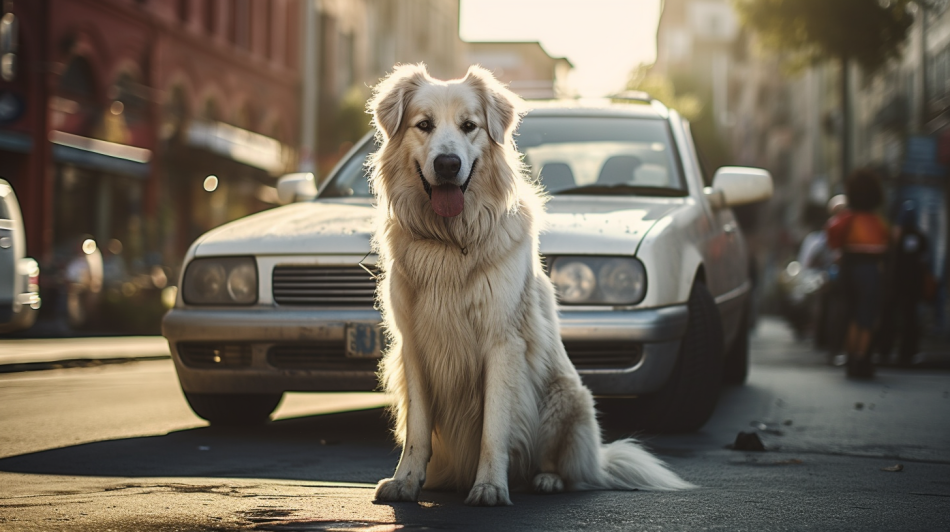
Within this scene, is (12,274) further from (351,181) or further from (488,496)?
(488,496)

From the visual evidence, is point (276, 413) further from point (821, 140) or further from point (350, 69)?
point (821, 140)

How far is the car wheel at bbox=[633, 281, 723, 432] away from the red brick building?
16.8 metres

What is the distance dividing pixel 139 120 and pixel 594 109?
22580mm

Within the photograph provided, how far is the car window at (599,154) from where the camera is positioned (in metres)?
7.16

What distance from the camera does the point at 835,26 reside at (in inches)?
858

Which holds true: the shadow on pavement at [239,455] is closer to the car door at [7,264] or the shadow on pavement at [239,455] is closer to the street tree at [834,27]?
the car door at [7,264]

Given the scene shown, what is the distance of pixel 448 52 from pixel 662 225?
60.1 metres

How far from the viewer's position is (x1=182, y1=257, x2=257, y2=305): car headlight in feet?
20.8

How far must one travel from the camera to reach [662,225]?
639cm

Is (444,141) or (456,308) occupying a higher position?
(444,141)

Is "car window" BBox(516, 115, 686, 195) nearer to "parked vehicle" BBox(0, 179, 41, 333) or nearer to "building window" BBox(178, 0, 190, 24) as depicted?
"parked vehicle" BBox(0, 179, 41, 333)

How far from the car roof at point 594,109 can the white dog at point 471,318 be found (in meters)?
2.92

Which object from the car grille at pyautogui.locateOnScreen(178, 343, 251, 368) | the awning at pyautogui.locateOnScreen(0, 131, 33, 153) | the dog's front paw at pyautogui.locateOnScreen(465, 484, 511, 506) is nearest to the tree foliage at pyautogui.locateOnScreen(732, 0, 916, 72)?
the awning at pyautogui.locateOnScreen(0, 131, 33, 153)

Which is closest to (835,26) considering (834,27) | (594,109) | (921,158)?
(834,27)
